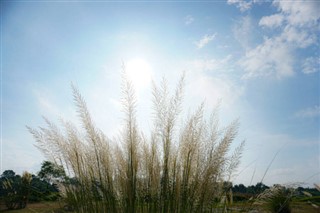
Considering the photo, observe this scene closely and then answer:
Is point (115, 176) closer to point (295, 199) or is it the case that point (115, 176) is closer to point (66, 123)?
point (66, 123)

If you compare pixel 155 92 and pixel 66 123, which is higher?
pixel 155 92

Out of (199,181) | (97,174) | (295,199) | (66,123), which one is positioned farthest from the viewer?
(295,199)

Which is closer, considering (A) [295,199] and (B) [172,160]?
(B) [172,160]

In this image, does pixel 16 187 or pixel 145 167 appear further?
pixel 16 187

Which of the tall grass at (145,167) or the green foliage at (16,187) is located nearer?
the tall grass at (145,167)

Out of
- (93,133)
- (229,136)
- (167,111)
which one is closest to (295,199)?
(229,136)

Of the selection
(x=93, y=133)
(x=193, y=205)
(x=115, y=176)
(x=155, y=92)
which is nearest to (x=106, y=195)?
(x=115, y=176)

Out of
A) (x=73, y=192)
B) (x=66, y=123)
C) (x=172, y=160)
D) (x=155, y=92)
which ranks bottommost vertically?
(x=73, y=192)

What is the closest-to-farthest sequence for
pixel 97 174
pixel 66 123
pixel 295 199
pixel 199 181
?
pixel 199 181 < pixel 97 174 < pixel 66 123 < pixel 295 199

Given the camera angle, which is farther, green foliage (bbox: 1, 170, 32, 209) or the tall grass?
green foliage (bbox: 1, 170, 32, 209)

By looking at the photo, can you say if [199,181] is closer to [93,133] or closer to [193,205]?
[193,205]

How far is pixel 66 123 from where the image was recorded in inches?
95.7

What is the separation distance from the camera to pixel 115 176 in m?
2.25

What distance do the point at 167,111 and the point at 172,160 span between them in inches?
14.5
